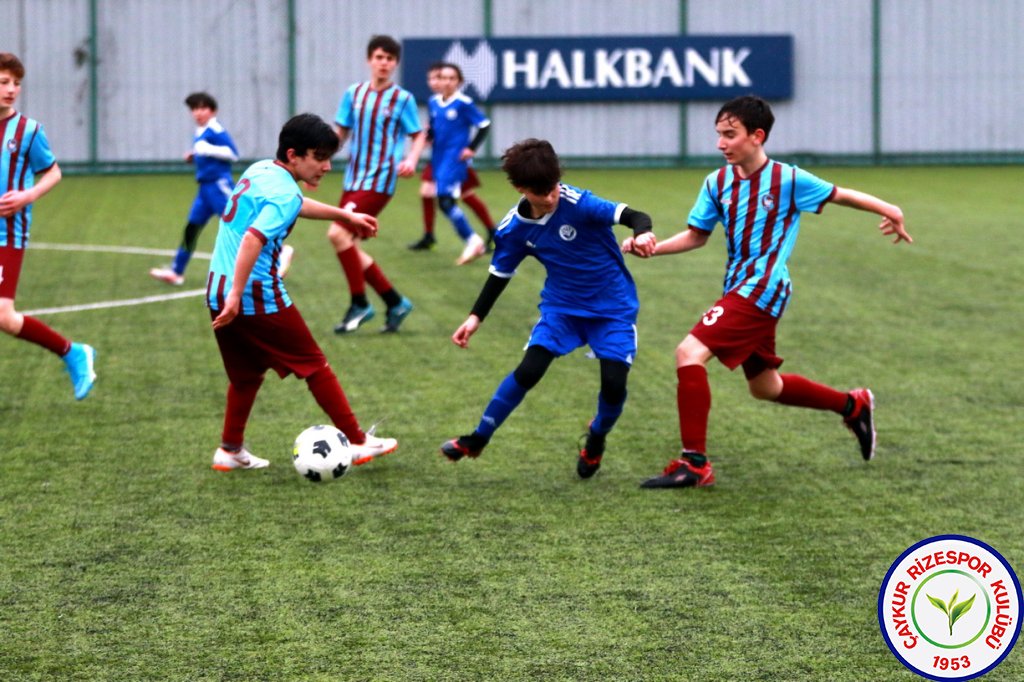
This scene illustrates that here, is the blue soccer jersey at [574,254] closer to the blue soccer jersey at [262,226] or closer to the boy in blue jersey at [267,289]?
the boy in blue jersey at [267,289]

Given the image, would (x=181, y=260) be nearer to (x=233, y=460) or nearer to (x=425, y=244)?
(x=425, y=244)

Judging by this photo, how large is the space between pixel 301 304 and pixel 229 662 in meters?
7.14

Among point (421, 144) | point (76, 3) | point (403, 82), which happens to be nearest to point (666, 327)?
point (421, 144)

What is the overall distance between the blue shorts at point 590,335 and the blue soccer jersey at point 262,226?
1057mm

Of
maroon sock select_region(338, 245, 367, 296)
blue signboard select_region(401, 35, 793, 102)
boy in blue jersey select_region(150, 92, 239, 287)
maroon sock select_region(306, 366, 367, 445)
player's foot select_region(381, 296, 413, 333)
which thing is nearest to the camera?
maroon sock select_region(306, 366, 367, 445)

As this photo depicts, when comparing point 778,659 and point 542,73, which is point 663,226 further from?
point 778,659

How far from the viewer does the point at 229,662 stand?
402 centimetres

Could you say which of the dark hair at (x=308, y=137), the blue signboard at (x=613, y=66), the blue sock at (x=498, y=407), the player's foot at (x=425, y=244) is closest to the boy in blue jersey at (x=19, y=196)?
the dark hair at (x=308, y=137)

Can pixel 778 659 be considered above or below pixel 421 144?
below

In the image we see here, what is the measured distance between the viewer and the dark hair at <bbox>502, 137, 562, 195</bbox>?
18.7ft

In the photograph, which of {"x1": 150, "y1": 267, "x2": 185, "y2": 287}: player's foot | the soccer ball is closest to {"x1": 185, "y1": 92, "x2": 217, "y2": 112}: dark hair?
{"x1": 150, "y1": 267, "x2": 185, "y2": 287}: player's foot

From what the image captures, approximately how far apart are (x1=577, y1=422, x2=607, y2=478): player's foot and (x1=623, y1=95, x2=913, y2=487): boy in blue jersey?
0.25 metres

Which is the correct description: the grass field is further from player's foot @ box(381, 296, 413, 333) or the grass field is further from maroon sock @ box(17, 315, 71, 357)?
maroon sock @ box(17, 315, 71, 357)

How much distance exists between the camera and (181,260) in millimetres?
12000
